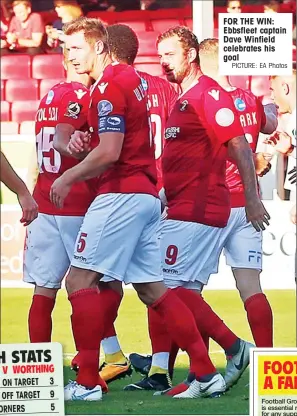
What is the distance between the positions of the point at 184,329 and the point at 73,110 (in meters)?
1.00

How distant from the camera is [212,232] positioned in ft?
19.6

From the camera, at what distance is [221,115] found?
575 cm

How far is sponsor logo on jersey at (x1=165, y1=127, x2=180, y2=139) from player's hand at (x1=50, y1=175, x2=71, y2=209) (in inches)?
20.2

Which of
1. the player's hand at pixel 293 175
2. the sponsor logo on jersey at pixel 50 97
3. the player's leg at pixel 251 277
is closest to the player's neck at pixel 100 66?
the sponsor logo on jersey at pixel 50 97

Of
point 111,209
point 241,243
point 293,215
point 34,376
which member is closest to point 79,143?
point 111,209

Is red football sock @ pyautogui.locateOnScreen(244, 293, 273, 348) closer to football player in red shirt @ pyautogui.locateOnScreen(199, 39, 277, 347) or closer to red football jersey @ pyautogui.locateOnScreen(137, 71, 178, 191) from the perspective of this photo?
football player in red shirt @ pyautogui.locateOnScreen(199, 39, 277, 347)

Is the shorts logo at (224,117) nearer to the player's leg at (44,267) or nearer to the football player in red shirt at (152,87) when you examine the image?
the football player in red shirt at (152,87)

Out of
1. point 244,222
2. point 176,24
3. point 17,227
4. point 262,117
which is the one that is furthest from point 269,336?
point 17,227

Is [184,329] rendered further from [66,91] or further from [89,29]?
[89,29]

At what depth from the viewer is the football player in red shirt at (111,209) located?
5.57 meters

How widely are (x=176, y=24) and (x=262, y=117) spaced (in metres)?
0.54

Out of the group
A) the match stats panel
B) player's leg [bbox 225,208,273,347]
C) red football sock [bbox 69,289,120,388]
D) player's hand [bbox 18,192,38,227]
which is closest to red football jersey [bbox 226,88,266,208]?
player's leg [bbox 225,208,273,347]

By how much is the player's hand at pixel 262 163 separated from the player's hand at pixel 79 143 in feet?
2.52

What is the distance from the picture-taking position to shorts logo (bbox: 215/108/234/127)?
5734 millimetres
